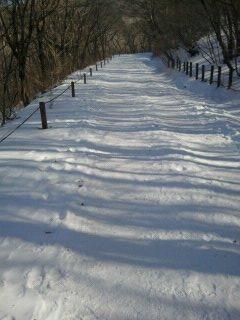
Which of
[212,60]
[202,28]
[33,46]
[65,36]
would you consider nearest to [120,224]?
[212,60]

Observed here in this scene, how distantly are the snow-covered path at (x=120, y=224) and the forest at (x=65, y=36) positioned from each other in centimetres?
513

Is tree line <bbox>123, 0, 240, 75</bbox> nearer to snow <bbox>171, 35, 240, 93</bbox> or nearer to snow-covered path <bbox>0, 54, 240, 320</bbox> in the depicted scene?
snow <bbox>171, 35, 240, 93</bbox>

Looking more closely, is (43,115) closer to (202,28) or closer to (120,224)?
(120,224)

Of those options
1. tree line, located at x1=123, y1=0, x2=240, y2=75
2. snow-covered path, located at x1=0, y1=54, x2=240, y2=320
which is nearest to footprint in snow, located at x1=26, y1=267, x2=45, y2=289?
snow-covered path, located at x1=0, y1=54, x2=240, y2=320

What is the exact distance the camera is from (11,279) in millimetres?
4129

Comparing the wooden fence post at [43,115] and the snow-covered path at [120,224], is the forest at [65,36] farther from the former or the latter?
the snow-covered path at [120,224]

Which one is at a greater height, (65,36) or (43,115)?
(65,36)

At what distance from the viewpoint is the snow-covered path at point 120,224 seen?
150 inches

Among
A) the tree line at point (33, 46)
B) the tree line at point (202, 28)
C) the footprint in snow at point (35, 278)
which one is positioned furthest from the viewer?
Answer: the tree line at point (202, 28)

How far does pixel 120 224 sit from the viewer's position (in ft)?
17.3

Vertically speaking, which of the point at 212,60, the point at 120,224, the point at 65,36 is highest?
the point at 65,36

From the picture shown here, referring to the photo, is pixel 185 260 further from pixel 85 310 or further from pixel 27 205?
pixel 27 205

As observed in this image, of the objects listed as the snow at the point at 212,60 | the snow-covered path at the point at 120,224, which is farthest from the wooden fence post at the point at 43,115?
the snow at the point at 212,60

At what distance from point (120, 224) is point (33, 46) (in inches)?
805
